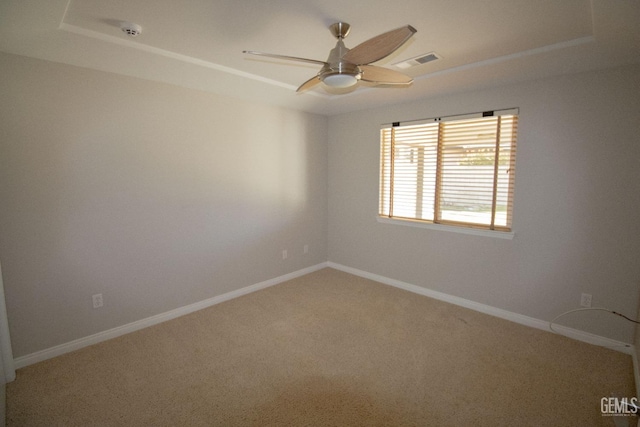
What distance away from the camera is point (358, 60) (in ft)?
5.53

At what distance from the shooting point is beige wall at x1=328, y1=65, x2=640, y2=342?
7.90 ft

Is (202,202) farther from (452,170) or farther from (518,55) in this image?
(518,55)

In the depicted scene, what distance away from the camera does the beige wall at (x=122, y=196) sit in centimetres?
223

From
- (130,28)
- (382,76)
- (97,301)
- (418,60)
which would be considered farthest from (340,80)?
(97,301)

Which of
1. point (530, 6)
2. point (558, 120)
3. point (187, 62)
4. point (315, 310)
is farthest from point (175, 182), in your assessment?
point (558, 120)

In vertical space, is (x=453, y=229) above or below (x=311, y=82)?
below

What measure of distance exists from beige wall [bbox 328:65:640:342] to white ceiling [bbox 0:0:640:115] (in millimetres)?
256

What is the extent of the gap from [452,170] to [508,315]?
5.23 feet

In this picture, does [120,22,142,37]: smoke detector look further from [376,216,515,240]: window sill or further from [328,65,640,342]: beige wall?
[376,216,515,240]: window sill

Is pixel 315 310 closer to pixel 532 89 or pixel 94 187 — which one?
pixel 94 187

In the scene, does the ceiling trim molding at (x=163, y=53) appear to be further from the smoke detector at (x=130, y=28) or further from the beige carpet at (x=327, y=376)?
the beige carpet at (x=327, y=376)

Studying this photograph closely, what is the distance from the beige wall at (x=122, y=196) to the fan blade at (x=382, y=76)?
191cm

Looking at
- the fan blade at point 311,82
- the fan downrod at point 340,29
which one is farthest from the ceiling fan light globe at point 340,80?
the fan downrod at point 340,29

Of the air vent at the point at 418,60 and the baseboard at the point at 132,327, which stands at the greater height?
the air vent at the point at 418,60
